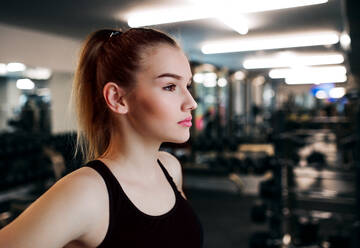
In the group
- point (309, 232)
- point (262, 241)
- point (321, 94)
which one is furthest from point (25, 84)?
point (321, 94)

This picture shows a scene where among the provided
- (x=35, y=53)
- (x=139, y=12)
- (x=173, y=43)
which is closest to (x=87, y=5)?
(x=139, y=12)

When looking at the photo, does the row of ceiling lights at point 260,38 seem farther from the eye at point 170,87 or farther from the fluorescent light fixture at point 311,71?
the eye at point 170,87

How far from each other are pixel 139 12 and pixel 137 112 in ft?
10.5

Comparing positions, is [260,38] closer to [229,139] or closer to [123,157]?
[229,139]

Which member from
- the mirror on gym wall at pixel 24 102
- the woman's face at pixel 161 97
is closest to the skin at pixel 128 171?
the woman's face at pixel 161 97

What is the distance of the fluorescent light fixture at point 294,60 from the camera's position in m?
6.82

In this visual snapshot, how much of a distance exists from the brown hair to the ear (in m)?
0.01

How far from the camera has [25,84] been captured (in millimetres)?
9273

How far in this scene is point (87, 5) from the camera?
10.8ft

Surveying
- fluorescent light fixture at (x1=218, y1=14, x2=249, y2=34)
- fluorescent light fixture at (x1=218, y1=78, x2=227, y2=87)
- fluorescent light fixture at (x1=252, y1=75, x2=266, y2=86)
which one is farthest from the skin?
fluorescent light fixture at (x1=252, y1=75, x2=266, y2=86)

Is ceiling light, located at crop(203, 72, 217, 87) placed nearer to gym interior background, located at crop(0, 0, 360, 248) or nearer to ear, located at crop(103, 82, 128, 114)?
gym interior background, located at crop(0, 0, 360, 248)

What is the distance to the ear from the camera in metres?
0.60

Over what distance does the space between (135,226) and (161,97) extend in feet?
0.72

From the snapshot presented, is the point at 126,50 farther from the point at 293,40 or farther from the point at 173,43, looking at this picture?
the point at 293,40
